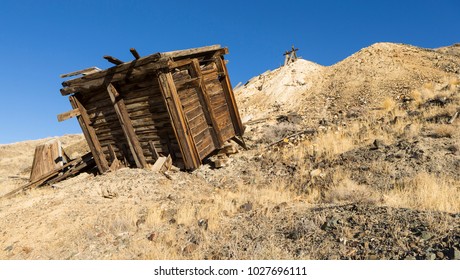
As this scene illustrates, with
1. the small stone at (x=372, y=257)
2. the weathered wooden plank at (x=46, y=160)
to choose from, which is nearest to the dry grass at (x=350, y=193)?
the small stone at (x=372, y=257)

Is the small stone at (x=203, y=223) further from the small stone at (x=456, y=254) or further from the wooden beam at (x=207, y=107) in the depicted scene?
the wooden beam at (x=207, y=107)

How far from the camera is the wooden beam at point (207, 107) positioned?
9250 mm

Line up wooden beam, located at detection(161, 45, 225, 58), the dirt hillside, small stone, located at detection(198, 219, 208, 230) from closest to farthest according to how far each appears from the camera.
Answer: the dirt hillside < small stone, located at detection(198, 219, 208, 230) < wooden beam, located at detection(161, 45, 225, 58)

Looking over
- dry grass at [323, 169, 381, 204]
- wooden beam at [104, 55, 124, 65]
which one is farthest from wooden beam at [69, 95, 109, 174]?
dry grass at [323, 169, 381, 204]

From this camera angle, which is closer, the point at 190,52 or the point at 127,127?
the point at 190,52

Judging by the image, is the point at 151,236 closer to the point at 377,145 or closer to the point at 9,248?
the point at 9,248

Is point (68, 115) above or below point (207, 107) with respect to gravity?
above

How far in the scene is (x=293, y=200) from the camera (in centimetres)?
616

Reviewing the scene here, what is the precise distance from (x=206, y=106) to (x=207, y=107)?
0.16 feet

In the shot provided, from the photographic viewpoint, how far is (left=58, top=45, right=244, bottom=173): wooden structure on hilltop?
836 cm

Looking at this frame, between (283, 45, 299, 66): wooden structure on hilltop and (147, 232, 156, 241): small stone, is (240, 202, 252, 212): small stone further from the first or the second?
(283, 45, 299, 66): wooden structure on hilltop

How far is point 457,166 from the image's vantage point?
21.1 feet

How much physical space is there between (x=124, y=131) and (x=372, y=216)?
7531 millimetres

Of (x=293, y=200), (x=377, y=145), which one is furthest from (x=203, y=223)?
(x=377, y=145)
